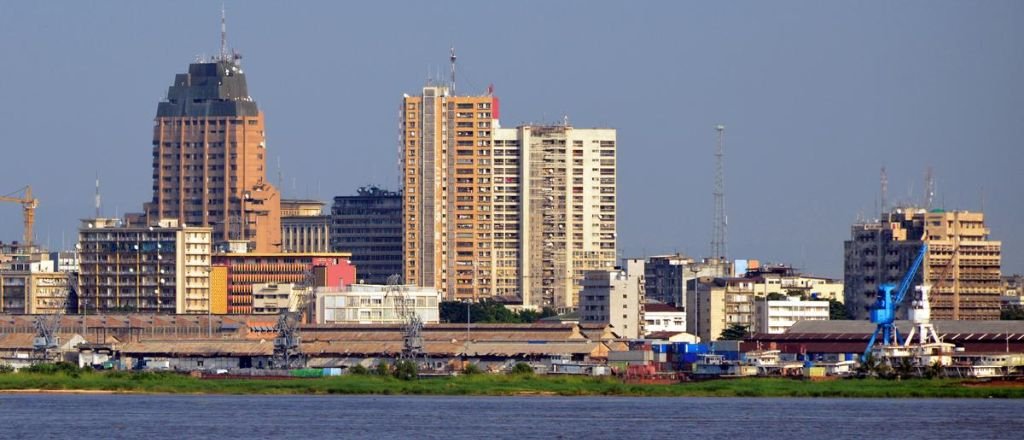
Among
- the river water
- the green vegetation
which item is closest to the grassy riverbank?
the green vegetation

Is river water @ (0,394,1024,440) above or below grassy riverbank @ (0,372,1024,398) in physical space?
below

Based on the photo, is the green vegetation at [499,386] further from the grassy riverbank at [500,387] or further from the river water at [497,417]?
the river water at [497,417]

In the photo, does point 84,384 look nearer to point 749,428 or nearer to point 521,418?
point 521,418

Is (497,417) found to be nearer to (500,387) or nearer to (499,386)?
(500,387)

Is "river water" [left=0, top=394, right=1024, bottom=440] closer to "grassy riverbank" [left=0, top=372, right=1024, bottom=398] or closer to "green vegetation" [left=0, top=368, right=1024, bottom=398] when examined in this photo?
"grassy riverbank" [left=0, top=372, right=1024, bottom=398]

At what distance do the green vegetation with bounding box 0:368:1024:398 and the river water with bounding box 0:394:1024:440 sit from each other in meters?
5.78

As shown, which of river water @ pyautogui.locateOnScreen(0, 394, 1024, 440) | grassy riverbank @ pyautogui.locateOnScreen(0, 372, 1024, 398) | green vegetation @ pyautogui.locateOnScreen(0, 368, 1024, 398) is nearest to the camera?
river water @ pyautogui.locateOnScreen(0, 394, 1024, 440)

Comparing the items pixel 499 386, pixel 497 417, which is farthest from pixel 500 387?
pixel 497 417

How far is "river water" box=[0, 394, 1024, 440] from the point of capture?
376ft

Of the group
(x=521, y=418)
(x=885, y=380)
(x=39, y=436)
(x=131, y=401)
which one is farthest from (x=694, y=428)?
(x=885, y=380)

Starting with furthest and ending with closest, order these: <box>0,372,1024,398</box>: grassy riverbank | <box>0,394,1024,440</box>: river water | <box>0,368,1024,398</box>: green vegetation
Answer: <box>0,368,1024,398</box>: green vegetation → <box>0,372,1024,398</box>: grassy riverbank → <box>0,394,1024,440</box>: river water

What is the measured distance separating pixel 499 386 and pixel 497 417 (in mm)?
42894

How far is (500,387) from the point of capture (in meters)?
172

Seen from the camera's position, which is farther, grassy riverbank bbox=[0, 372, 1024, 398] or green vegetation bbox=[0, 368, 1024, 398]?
green vegetation bbox=[0, 368, 1024, 398]
